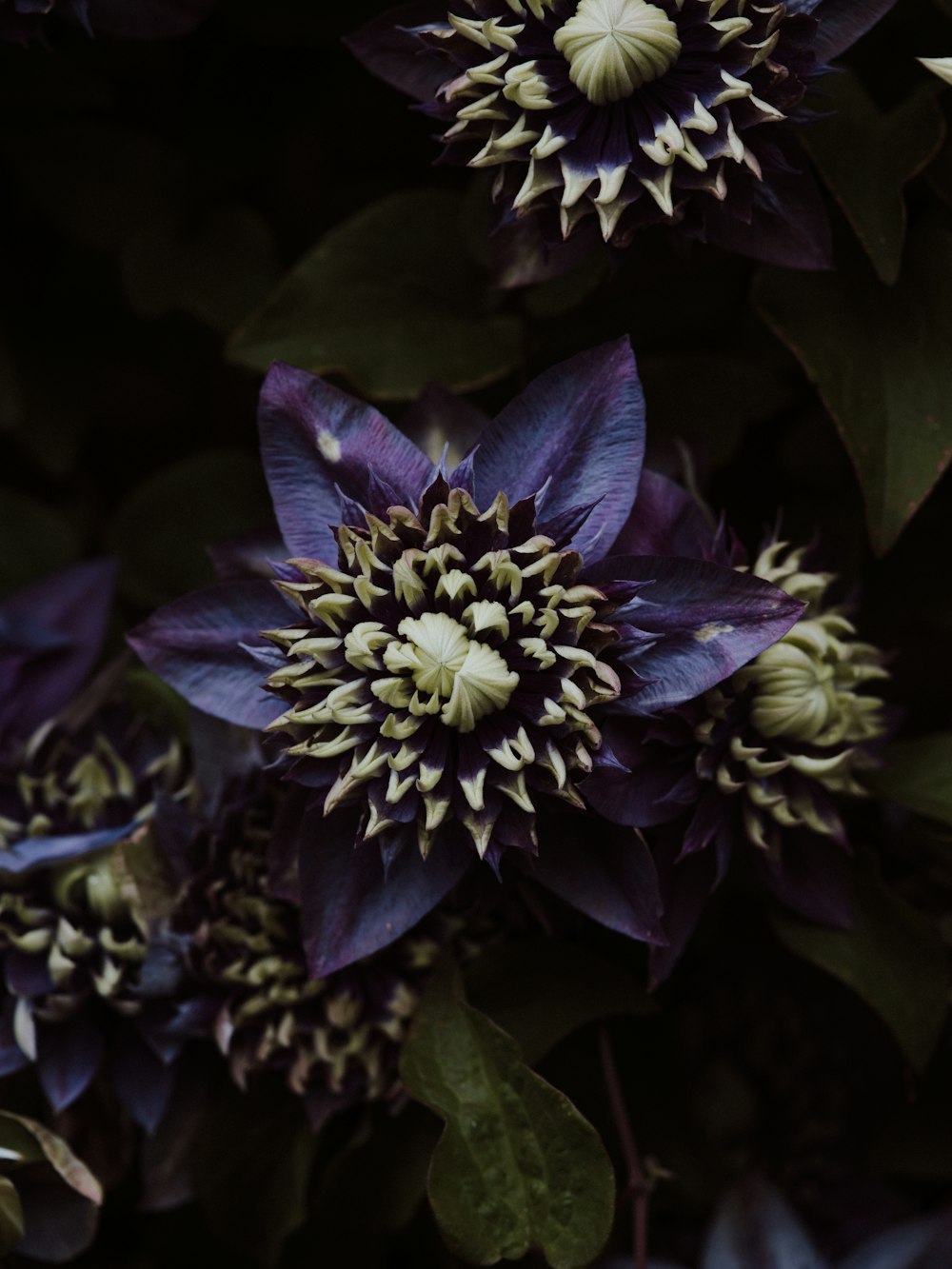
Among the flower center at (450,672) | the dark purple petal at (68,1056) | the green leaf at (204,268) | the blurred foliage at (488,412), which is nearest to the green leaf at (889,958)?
the blurred foliage at (488,412)

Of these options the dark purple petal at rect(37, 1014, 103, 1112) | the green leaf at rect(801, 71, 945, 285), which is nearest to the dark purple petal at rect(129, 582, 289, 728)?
the dark purple petal at rect(37, 1014, 103, 1112)

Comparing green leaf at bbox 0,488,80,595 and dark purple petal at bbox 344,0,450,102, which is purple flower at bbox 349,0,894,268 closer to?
dark purple petal at bbox 344,0,450,102

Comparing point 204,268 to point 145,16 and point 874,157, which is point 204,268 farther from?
point 874,157

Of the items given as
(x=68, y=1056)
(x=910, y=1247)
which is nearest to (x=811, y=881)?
(x=910, y=1247)

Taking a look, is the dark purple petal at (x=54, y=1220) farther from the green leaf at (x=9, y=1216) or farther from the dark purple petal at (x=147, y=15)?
the dark purple petal at (x=147, y=15)

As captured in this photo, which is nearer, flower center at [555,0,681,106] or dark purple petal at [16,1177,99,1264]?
flower center at [555,0,681,106]
